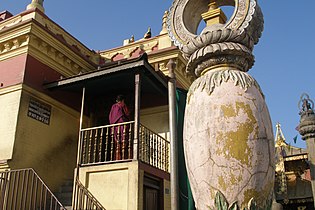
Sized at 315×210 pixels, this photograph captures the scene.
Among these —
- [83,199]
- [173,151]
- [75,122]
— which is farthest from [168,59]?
[173,151]

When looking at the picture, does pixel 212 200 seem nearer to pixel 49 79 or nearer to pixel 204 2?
pixel 204 2

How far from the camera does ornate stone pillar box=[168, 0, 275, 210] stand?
8.38 feet

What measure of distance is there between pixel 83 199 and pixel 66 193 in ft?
5.04

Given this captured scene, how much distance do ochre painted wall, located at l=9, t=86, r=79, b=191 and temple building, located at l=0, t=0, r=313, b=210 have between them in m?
0.03

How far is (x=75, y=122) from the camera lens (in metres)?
10.2

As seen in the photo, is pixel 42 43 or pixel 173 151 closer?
pixel 173 151

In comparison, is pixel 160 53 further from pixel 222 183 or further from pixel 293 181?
pixel 293 181

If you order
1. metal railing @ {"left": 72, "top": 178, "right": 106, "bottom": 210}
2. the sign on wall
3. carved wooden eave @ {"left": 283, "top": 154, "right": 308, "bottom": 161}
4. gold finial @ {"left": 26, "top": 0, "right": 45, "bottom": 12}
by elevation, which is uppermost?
gold finial @ {"left": 26, "top": 0, "right": 45, "bottom": 12}

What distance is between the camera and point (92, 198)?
→ 7.05 m

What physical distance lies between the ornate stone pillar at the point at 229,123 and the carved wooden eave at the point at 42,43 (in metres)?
6.95

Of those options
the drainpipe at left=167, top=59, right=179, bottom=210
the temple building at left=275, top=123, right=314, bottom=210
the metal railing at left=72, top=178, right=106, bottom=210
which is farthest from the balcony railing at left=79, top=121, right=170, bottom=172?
the temple building at left=275, top=123, right=314, bottom=210

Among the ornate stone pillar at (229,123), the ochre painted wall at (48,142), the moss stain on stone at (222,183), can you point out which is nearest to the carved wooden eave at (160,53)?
the ochre painted wall at (48,142)

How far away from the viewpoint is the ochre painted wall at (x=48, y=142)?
8.22 m

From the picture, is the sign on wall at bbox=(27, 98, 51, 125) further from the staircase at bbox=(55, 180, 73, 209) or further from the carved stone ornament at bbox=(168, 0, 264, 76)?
the carved stone ornament at bbox=(168, 0, 264, 76)
